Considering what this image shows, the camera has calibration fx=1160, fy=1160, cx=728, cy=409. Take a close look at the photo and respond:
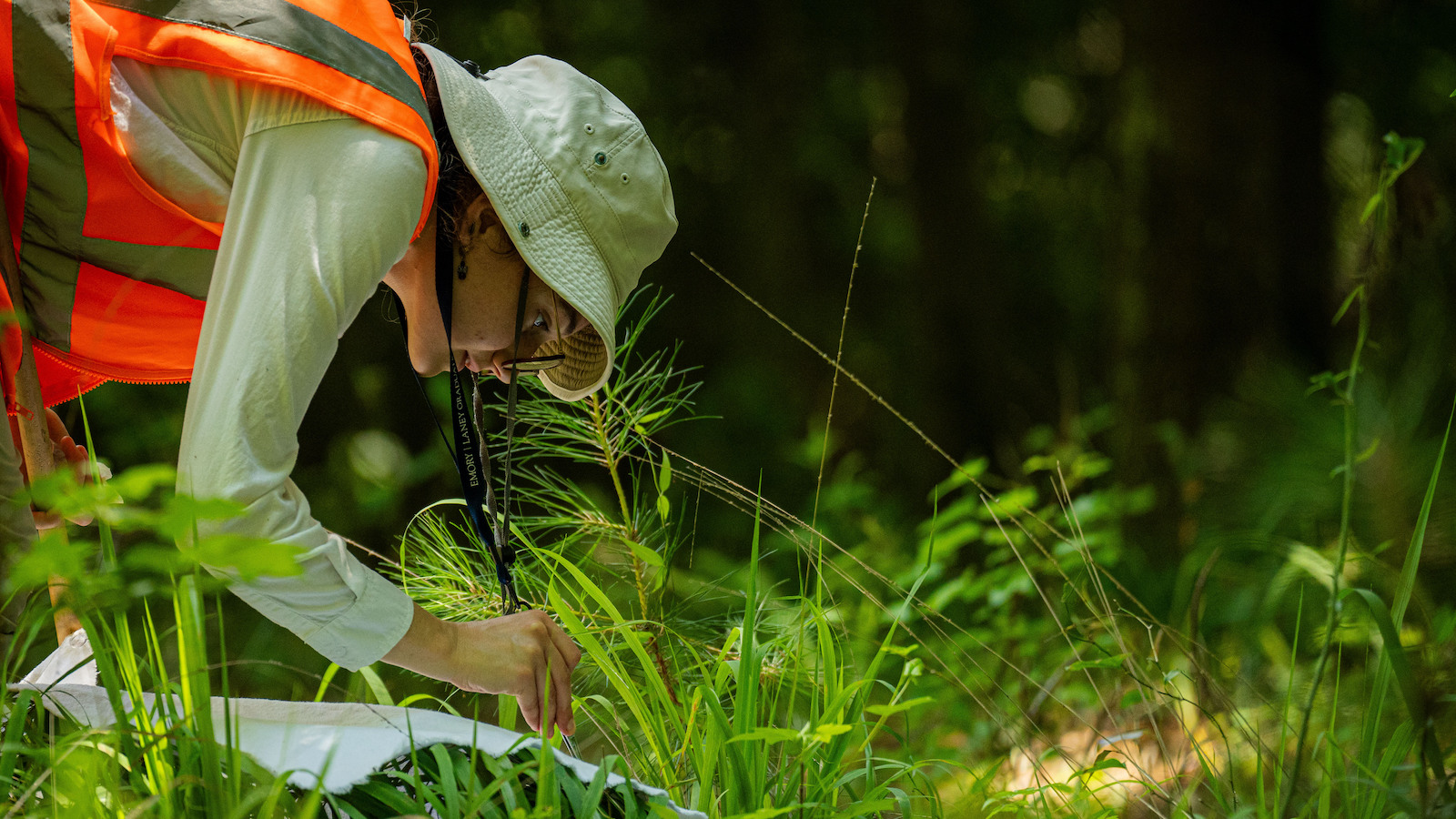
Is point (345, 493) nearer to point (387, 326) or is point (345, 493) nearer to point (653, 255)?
point (387, 326)

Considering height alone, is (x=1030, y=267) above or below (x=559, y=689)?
below

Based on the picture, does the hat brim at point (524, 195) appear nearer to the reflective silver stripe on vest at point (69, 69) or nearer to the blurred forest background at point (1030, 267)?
the reflective silver stripe on vest at point (69, 69)

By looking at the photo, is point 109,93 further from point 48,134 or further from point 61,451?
point 61,451

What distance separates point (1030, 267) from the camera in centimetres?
673

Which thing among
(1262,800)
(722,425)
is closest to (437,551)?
(1262,800)

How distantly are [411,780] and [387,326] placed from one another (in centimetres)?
392

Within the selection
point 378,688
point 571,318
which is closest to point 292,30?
point 571,318

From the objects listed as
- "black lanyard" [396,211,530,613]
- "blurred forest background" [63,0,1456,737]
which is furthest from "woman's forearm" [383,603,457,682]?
"blurred forest background" [63,0,1456,737]

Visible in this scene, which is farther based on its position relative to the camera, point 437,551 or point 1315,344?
point 1315,344

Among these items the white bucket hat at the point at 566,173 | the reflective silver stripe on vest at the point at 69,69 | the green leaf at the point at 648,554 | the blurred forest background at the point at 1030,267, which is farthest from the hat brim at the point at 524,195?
the blurred forest background at the point at 1030,267

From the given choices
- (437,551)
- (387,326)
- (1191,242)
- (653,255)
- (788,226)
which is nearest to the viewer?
(653,255)

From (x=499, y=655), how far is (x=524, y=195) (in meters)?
0.48

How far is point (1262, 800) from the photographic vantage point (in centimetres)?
113

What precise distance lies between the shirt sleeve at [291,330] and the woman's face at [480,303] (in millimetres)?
261
